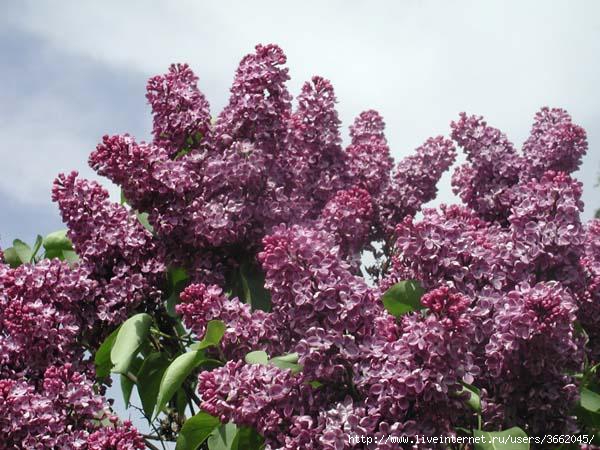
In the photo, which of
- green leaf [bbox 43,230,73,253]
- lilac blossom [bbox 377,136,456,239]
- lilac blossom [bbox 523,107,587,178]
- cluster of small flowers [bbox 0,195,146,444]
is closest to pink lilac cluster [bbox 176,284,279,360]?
cluster of small flowers [bbox 0,195,146,444]

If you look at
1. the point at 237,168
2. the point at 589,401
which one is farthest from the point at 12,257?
the point at 589,401

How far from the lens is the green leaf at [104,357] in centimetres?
370

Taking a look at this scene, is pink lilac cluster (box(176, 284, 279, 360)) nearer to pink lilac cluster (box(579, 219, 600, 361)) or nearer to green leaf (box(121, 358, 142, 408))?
green leaf (box(121, 358, 142, 408))

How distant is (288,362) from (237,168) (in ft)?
3.85

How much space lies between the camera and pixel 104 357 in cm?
378

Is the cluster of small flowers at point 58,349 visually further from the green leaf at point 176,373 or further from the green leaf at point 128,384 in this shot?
the green leaf at point 128,384

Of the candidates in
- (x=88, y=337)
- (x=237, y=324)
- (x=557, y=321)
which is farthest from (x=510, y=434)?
(x=88, y=337)

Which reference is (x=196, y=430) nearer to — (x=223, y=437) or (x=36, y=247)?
(x=223, y=437)

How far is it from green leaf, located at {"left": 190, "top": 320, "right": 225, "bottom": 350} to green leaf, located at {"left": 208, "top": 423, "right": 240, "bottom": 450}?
34cm

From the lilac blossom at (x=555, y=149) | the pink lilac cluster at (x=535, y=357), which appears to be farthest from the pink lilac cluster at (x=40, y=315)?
the lilac blossom at (x=555, y=149)

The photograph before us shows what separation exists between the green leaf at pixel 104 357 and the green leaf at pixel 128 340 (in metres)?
0.07

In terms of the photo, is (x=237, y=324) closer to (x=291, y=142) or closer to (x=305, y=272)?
(x=305, y=272)

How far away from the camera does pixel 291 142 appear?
4445 millimetres

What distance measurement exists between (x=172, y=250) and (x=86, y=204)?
0.42 meters
